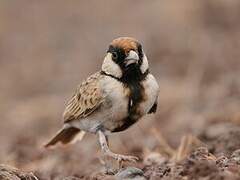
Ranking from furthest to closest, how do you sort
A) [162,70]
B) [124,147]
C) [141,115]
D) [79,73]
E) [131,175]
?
[79,73], [162,70], [124,147], [141,115], [131,175]

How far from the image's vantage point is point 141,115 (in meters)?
6.28

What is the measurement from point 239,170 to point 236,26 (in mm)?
9247

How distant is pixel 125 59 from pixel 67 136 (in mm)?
1532

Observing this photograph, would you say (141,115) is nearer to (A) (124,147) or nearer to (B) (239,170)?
(B) (239,170)

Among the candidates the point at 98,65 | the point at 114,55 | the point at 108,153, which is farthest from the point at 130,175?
the point at 98,65

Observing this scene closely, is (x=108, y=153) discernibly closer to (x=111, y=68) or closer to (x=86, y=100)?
(x=86, y=100)

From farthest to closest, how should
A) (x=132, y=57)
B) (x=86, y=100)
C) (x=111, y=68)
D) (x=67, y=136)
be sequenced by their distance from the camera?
(x=67, y=136) → (x=86, y=100) → (x=111, y=68) → (x=132, y=57)

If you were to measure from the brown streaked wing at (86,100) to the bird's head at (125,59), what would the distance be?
19 cm

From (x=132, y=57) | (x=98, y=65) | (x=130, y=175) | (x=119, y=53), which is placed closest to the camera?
(x=130, y=175)

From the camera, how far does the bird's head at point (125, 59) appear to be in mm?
6047

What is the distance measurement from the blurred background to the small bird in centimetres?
92

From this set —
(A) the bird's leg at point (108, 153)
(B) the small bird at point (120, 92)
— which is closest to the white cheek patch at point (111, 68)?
(B) the small bird at point (120, 92)

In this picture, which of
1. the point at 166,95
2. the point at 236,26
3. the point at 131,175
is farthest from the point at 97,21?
the point at 131,175

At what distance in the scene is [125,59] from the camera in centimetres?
608
